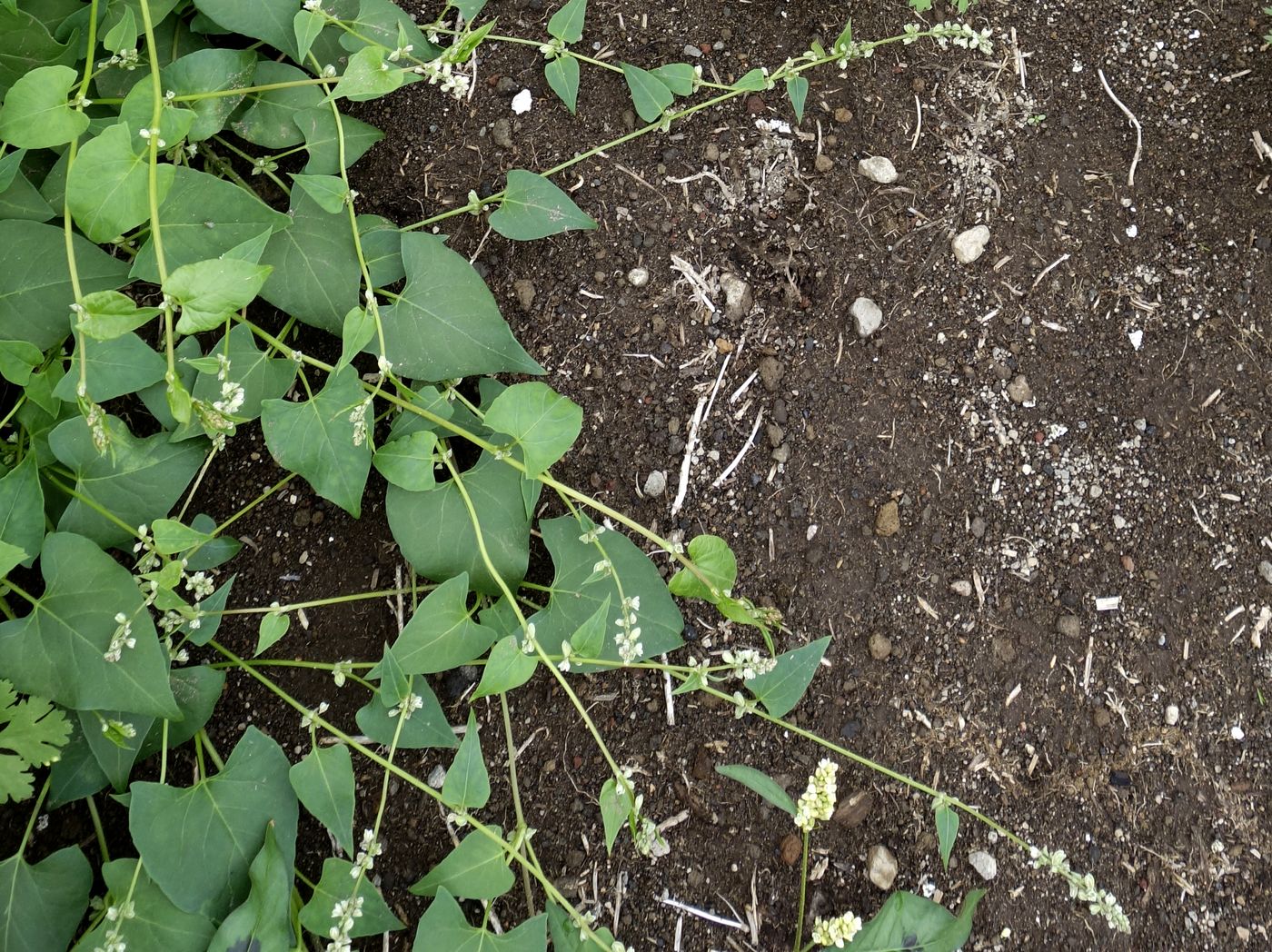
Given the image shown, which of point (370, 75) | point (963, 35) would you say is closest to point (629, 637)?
point (370, 75)

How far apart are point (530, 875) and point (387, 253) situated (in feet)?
3.62

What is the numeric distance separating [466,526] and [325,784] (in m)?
0.45

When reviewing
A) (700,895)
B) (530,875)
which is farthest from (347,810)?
(700,895)

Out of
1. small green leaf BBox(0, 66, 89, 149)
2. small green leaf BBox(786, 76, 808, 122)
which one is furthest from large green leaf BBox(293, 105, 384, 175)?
small green leaf BBox(786, 76, 808, 122)

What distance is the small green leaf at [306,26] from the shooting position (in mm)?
1535

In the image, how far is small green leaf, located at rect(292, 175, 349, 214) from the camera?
1.60 metres

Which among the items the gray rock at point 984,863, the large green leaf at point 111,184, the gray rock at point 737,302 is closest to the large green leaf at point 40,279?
the large green leaf at point 111,184

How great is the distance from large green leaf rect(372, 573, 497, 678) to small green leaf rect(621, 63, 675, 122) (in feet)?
3.01

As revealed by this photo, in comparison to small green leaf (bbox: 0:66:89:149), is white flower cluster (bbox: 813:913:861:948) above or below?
below

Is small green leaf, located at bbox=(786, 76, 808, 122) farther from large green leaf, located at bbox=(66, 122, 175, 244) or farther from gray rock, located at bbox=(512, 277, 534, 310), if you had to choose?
large green leaf, located at bbox=(66, 122, 175, 244)

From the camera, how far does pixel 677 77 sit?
5.92ft

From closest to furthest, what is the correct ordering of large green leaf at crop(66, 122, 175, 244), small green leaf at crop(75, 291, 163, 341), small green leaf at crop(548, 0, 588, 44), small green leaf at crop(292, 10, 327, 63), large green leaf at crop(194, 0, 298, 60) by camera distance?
small green leaf at crop(75, 291, 163, 341)
large green leaf at crop(66, 122, 175, 244)
small green leaf at crop(292, 10, 327, 63)
large green leaf at crop(194, 0, 298, 60)
small green leaf at crop(548, 0, 588, 44)

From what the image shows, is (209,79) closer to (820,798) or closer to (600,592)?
(600,592)

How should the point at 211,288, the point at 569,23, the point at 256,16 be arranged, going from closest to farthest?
the point at 211,288, the point at 256,16, the point at 569,23
